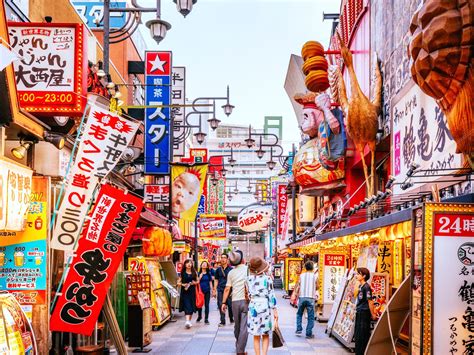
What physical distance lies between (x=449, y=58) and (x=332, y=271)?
14129 mm

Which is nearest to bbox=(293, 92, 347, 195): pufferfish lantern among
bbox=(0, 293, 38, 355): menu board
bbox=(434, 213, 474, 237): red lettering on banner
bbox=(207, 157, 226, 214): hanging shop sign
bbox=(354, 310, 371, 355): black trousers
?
bbox=(354, 310, 371, 355): black trousers

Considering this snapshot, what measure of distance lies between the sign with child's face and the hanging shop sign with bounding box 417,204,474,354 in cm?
1506

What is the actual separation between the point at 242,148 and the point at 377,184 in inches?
4328

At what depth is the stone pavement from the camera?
13.9m

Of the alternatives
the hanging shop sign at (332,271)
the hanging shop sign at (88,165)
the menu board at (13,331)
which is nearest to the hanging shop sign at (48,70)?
the hanging shop sign at (88,165)

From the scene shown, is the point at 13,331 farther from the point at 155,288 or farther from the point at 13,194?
the point at 155,288

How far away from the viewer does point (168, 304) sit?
2016cm

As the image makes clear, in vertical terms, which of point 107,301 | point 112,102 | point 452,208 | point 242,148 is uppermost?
point 242,148

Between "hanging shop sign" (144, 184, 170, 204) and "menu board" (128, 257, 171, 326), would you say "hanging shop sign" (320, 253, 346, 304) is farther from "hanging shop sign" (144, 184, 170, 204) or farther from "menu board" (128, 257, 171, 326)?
"hanging shop sign" (144, 184, 170, 204)

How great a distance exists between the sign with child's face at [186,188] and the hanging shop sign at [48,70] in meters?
11.6

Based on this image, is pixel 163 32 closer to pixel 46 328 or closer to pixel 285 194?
pixel 46 328

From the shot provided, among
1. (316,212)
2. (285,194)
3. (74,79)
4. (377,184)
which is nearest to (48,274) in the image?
(74,79)

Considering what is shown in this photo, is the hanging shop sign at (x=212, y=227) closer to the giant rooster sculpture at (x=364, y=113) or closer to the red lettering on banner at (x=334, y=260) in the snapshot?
the red lettering on banner at (x=334, y=260)

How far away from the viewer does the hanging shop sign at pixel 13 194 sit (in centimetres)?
841
